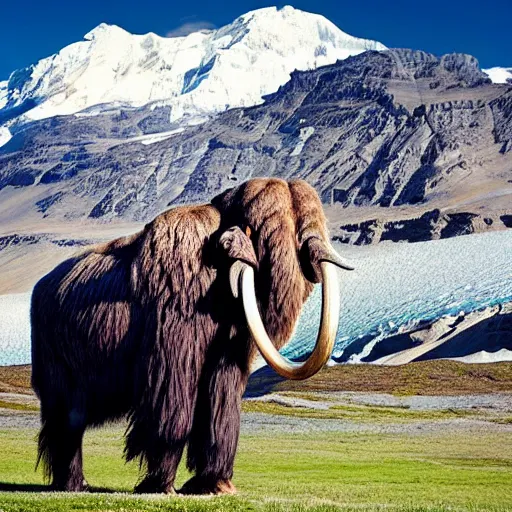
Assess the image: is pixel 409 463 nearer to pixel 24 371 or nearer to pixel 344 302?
pixel 24 371

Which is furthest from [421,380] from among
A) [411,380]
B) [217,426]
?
[217,426]

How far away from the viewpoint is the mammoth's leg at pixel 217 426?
39.0ft

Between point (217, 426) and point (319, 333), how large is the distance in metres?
1.89

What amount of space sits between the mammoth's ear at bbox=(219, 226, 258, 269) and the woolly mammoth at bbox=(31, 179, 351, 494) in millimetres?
14

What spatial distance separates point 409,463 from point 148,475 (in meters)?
22.8

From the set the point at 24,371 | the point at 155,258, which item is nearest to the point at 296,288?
the point at 155,258

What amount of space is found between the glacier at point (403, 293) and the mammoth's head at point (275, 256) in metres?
115

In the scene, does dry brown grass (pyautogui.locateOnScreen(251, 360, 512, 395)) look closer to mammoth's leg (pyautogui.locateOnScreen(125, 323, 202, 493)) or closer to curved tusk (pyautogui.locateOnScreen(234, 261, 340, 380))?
mammoth's leg (pyautogui.locateOnScreen(125, 323, 202, 493))

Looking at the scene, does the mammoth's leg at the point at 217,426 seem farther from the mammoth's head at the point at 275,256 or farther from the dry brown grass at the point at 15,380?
the dry brown grass at the point at 15,380

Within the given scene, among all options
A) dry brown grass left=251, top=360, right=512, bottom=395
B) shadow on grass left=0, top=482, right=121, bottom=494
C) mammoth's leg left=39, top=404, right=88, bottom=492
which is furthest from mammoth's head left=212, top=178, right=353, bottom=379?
Answer: dry brown grass left=251, top=360, right=512, bottom=395

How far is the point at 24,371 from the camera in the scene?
125 m

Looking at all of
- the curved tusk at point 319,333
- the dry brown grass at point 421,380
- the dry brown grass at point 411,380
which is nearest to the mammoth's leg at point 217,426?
the curved tusk at point 319,333

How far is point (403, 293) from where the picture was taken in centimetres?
16112

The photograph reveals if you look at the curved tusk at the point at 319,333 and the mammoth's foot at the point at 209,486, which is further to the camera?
the mammoth's foot at the point at 209,486
